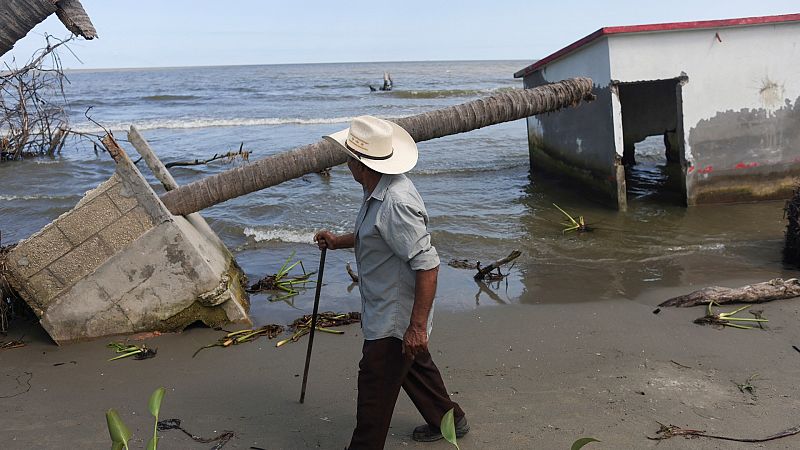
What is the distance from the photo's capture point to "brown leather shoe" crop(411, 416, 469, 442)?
3.72 m

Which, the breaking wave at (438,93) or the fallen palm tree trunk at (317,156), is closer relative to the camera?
the fallen palm tree trunk at (317,156)

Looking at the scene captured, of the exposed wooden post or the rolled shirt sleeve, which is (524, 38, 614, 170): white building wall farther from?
the rolled shirt sleeve

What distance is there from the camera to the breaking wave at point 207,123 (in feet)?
77.4

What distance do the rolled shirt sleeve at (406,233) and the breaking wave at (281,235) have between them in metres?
5.85

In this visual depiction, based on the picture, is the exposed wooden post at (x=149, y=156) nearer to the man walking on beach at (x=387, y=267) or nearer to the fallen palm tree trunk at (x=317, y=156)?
the fallen palm tree trunk at (x=317, y=156)

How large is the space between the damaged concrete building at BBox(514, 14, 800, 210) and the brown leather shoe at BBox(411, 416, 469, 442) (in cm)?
645

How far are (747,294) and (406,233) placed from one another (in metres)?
3.79

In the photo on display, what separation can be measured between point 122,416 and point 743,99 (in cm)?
867

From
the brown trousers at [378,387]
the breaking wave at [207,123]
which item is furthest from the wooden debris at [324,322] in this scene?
the breaking wave at [207,123]

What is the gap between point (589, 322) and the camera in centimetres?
547

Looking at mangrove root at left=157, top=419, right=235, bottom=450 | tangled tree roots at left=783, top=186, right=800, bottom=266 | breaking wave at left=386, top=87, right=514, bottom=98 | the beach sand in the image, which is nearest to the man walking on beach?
the beach sand

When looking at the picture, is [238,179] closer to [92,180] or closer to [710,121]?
[710,121]

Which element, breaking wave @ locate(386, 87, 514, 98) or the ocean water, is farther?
breaking wave @ locate(386, 87, 514, 98)

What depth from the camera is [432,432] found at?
3.73 meters
